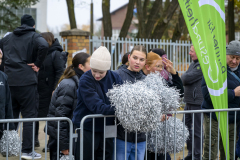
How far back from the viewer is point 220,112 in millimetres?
3906

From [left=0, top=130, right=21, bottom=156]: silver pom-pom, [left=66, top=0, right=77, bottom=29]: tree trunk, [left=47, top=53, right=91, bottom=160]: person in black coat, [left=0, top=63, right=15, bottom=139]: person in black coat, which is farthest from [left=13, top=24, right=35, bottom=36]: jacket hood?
[left=66, top=0, right=77, bottom=29]: tree trunk

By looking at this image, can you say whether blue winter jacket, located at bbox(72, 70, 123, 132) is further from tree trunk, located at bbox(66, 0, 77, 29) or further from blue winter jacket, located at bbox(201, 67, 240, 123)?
tree trunk, located at bbox(66, 0, 77, 29)

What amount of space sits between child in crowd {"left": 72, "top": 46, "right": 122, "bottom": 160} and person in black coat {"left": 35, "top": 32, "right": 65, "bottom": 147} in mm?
2830

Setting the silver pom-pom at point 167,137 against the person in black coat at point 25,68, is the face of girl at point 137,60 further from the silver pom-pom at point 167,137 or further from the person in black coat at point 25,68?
the person in black coat at point 25,68

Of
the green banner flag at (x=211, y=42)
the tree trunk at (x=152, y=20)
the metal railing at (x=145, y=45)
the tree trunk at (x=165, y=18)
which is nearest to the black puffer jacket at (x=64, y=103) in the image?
the green banner flag at (x=211, y=42)

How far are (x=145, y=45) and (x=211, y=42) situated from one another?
7.04 meters

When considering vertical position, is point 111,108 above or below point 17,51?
below

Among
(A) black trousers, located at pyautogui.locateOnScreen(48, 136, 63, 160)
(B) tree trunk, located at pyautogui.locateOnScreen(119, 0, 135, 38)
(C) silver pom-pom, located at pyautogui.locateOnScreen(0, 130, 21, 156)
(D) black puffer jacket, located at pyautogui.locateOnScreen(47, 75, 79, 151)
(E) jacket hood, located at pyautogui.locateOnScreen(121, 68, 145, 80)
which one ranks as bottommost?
(A) black trousers, located at pyautogui.locateOnScreen(48, 136, 63, 160)

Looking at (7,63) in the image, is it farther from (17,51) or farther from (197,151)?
(197,151)

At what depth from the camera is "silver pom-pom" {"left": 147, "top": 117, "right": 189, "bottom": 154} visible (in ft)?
11.7

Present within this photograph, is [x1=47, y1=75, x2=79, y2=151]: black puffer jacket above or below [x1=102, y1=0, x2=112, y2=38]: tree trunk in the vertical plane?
below

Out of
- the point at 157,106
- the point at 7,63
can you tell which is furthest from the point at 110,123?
the point at 7,63

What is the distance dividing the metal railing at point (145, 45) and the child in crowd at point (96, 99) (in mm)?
6667

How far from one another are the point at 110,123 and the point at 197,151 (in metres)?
2.52
